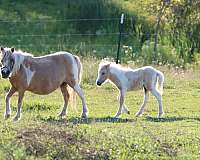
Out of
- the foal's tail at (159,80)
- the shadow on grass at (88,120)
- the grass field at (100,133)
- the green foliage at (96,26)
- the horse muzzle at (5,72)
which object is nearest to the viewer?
the grass field at (100,133)

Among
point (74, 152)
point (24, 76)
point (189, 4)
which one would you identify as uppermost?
point (189, 4)

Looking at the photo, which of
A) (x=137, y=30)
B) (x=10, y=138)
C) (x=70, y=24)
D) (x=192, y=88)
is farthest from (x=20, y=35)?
(x=10, y=138)

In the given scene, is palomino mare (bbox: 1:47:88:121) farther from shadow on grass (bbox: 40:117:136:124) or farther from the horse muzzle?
shadow on grass (bbox: 40:117:136:124)

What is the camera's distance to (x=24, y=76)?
12648mm

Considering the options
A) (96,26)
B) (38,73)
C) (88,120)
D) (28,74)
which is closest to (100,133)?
(88,120)

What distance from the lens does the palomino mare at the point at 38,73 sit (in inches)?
485

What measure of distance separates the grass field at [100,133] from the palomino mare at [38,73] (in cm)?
54

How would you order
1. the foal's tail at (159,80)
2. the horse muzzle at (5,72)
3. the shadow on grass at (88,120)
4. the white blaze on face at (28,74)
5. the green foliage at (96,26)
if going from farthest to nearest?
1. the green foliage at (96,26)
2. the foal's tail at (159,80)
3. the white blaze on face at (28,74)
4. the shadow on grass at (88,120)
5. the horse muzzle at (5,72)

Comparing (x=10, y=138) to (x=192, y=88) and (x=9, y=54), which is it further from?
(x=192, y=88)

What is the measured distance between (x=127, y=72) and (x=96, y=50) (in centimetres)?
1396

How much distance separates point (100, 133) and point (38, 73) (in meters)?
2.74

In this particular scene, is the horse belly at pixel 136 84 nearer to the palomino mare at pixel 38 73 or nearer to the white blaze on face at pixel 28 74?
the palomino mare at pixel 38 73

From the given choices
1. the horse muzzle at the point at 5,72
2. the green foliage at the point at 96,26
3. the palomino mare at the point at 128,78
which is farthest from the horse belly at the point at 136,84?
the green foliage at the point at 96,26

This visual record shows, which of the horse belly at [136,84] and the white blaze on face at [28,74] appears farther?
the horse belly at [136,84]
